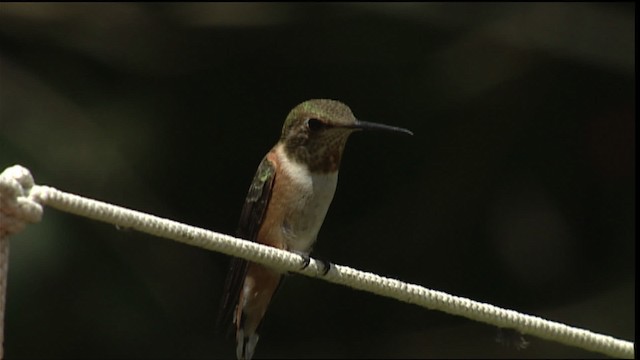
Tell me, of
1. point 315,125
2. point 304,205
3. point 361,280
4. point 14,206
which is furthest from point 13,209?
point 315,125

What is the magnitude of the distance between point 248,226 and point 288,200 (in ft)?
0.66

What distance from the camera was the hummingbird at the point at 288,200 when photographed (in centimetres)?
448

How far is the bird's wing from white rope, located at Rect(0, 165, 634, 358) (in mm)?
985

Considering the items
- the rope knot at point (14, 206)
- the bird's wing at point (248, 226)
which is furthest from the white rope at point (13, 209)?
the bird's wing at point (248, 226)

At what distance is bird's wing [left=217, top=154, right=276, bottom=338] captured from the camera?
448 cm

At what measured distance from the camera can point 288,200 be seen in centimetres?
450

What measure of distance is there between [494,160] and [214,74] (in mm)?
1647

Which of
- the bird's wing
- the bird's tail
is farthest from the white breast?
the bird's tail

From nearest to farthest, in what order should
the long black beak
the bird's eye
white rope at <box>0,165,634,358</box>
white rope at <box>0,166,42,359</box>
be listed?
white rope at <box>0,166,42,359</box>, white rope at <box>0,165,634,358</box>, the long black beak, the bird's eye

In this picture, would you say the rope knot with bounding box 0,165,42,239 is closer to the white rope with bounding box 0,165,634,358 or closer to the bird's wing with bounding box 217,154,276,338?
the white rope with bounding box 0,165,634,358

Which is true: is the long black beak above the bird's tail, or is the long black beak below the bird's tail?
above

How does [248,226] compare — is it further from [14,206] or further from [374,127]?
[14,206]

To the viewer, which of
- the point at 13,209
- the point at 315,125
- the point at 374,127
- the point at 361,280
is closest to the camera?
the point at 13,209

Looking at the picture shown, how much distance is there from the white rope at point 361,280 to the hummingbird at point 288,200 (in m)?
0.95
